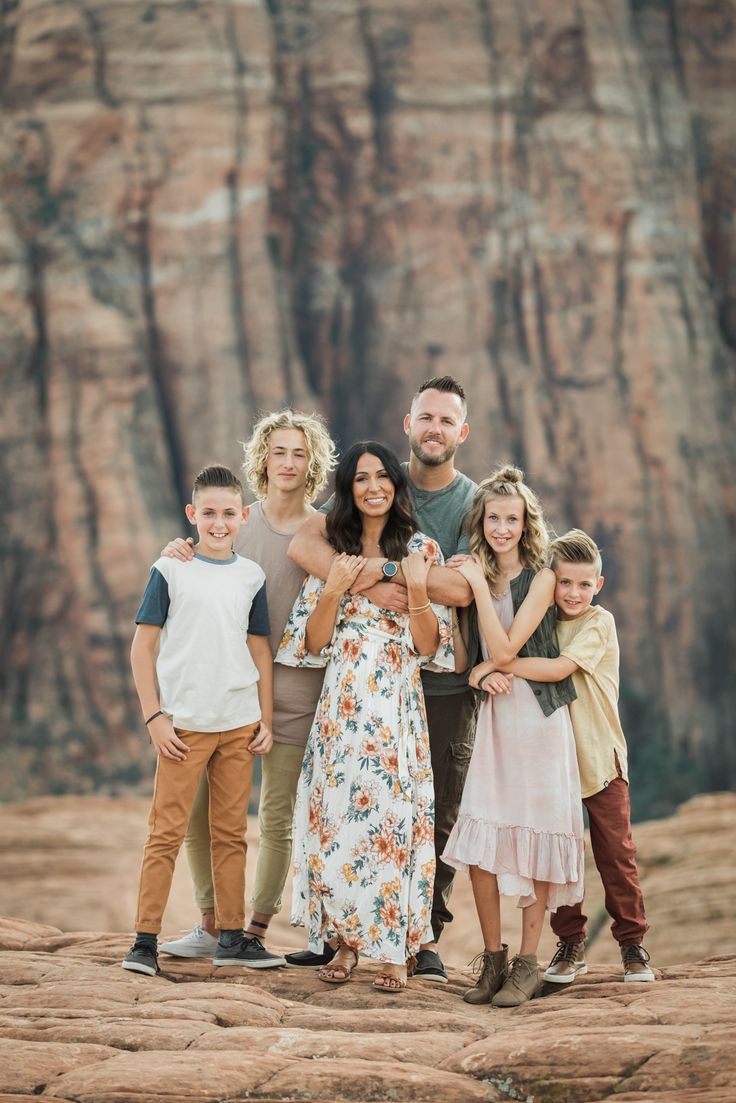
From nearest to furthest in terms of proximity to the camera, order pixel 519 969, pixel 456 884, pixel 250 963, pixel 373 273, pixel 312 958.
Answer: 1. pixel 519 969
2. pixel 250 963
3. pixel 312 958
4. pixel 456 884
5. pixel 373 273

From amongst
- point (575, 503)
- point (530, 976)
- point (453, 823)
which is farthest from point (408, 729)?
point (575, 503)

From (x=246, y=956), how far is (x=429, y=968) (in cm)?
71

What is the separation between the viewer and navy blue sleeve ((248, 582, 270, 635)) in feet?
16.0

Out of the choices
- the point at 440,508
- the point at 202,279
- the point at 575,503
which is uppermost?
the point at 202,279

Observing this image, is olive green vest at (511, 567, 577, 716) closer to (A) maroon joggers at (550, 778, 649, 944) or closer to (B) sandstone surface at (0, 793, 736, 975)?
(A) maroon joggers at (550, 778, 649, 944)

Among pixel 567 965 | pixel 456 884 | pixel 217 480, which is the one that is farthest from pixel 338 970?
pixel 456 884

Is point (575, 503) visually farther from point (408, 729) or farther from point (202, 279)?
point (408, 729)

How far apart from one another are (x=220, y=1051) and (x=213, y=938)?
4.42ft

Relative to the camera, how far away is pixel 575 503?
18875mm

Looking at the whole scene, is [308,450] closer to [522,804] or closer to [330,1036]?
[522,804]

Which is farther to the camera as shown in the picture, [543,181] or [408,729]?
[543,181]

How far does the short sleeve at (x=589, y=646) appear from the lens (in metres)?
4.71

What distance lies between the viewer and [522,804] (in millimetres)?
4570

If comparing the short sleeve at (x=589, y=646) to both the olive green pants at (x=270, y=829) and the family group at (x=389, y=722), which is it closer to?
the family group at (x=389, y=722)
